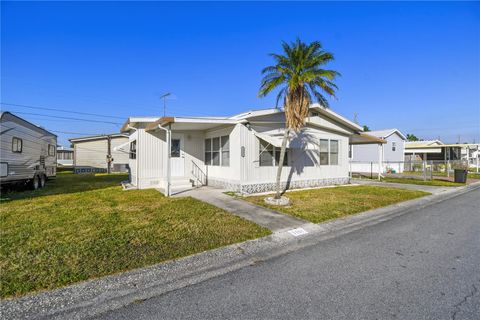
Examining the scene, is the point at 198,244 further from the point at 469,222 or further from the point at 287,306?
the point at 469,222

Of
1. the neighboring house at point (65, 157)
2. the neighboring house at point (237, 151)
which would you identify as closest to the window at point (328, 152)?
the neighboring house at point (237, 151)

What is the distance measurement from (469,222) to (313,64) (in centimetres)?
622

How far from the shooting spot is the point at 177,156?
12.0 meters

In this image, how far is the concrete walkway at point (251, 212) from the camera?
19.1 feet

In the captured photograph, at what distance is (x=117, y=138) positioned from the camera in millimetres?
26672

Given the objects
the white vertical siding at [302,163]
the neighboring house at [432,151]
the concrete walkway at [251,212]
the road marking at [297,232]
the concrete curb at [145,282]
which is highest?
the neighboring house at [432,151]

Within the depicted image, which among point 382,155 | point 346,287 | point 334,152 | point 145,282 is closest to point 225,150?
point 334,152

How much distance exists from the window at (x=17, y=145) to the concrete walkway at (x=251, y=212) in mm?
6966

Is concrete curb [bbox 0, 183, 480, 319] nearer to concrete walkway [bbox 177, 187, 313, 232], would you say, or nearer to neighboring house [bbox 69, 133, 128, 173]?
concrete walkway [bbox 177, 187, 313, 232]

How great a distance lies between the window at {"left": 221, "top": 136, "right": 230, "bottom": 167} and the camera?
10.9 meters

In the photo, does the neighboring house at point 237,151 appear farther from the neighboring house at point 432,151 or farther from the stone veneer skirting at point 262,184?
the neighboring house at point 432,151

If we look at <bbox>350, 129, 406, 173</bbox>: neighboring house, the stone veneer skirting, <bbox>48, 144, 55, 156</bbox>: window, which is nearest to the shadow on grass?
<bbox>48, 144, 55, 156</bbox>: window

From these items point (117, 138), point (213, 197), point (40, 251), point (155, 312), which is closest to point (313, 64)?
point (213, 197)

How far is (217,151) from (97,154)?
21146mm
